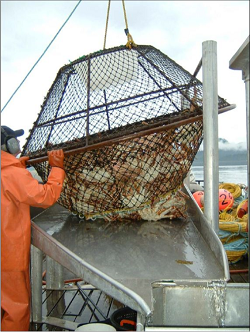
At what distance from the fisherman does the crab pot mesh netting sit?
0.41 meters

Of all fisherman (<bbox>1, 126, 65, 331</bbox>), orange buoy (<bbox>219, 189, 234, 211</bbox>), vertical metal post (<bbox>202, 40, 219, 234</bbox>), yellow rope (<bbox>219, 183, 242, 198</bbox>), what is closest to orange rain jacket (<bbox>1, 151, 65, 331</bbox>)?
fisherman (<bbox>1, 126, 65, 331</bbox>)

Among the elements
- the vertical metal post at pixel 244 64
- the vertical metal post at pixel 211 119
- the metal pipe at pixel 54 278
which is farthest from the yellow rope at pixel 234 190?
the vertical metal post at pixel 244 64

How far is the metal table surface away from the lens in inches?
81.7

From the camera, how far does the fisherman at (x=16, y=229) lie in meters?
2.45

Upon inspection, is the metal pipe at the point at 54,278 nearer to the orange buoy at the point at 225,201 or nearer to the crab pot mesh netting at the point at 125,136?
the crab pot mesh netting at the point at 125,136

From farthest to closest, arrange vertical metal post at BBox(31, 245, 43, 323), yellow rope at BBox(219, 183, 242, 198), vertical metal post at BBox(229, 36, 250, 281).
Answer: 1. yellow rope at BBox(219, 183, 242, 198)
2. vertical metal post at BBox(31, 245, 43, 323)
3. vertical metal post at BBox(229, 36, 250, 281)

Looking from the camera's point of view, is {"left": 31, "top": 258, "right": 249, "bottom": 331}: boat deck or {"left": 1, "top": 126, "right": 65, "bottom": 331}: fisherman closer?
{"left": 1, "top": 126, "right": 65, "bottom": 331}: fisherman

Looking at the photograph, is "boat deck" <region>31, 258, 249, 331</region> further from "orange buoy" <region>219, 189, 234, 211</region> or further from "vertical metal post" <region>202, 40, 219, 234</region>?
"orange buoy" <region>219, 189, 234, 211</region>

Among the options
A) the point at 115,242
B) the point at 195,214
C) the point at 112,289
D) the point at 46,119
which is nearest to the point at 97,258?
the point at 115,242

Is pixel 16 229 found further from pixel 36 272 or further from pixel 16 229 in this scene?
pixel 36 272

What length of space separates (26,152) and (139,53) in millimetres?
1571

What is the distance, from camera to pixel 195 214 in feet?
10.1

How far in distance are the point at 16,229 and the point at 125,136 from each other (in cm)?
113

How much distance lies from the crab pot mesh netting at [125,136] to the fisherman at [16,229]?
0.41 meters
